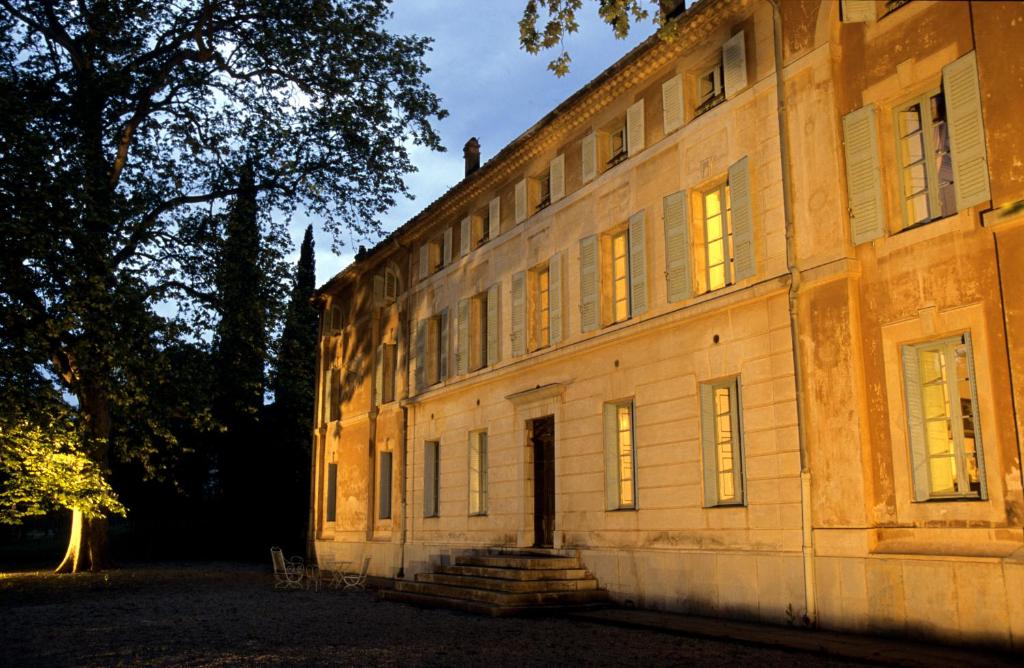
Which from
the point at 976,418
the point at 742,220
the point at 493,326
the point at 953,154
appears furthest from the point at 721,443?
the point at 493,326

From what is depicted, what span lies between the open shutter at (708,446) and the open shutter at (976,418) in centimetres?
386

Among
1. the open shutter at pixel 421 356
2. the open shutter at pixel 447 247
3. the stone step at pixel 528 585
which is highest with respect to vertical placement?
the open shutter at pixel 447 247

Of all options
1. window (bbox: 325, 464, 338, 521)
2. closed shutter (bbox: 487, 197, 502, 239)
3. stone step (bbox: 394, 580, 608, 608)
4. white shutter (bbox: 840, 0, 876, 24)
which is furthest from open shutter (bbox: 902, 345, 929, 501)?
window (bbox: 325, 464, 338, 521)

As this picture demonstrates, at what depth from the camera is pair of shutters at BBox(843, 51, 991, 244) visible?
28.7 ft

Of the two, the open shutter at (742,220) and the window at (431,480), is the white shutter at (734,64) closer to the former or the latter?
the open shutter at (742,220)

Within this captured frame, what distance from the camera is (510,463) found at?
16766 millimetres

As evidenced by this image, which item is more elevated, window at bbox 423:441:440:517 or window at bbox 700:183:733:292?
window at bbox 700:183:733:292

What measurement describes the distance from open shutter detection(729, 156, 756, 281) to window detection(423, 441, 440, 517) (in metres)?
10.4

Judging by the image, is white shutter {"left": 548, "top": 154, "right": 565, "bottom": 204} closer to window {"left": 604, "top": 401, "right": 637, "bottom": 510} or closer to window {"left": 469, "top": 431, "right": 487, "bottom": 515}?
window {"left": 604, "top": 401, "right": 637, "bottom": 510}

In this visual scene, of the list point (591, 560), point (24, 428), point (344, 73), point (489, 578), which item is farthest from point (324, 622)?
point (344, 73)

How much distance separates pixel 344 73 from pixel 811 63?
40.5 ft

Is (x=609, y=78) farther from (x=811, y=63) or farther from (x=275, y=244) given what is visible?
(x=275, y=244)

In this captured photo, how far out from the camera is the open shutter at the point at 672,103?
13.2 meters

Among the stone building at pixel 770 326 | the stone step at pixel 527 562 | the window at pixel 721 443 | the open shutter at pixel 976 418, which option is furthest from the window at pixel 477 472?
the open shutter at pixel 976 418
